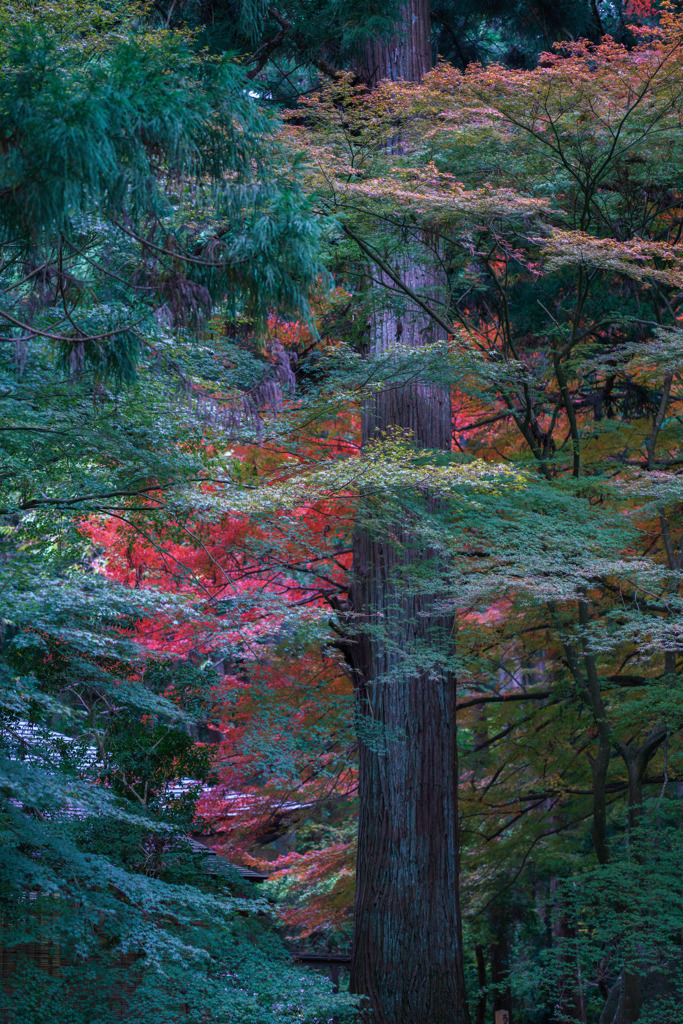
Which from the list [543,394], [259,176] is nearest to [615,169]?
[543,394]

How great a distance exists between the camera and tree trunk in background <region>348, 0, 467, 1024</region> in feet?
27.5

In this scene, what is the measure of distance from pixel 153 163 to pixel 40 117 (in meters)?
0.64

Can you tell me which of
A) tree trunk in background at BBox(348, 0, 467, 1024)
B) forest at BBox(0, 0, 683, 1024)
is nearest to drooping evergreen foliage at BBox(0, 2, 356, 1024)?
forest at BBox(0, 0, 683, 1024)

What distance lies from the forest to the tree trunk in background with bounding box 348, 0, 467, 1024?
33mm

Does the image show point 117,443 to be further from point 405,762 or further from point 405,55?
point 405,55

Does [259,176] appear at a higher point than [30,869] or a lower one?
higher

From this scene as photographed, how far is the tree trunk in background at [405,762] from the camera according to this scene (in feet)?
27.5

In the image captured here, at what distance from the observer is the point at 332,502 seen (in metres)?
8.96

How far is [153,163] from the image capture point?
442cm

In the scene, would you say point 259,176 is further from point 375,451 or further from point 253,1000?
point 253,1000

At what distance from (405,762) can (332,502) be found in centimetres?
253

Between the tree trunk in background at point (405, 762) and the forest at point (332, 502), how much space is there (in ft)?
0.11

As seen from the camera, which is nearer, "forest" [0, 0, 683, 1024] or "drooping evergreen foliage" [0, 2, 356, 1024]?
"drooping evergreen foliage" [0, 2, 356, 1024]

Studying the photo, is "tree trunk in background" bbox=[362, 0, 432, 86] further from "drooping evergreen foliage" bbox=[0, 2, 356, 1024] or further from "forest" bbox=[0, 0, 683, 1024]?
"drooping evergreen foliage" bbox=[0, 2, 356, 1024]
